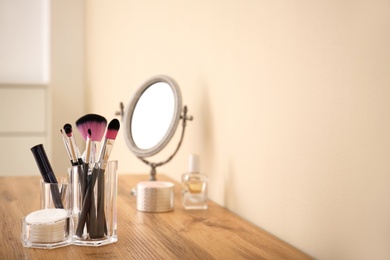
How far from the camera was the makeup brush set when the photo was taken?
3.51 ft

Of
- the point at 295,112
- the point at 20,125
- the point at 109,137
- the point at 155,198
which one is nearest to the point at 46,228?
the point at 109,137

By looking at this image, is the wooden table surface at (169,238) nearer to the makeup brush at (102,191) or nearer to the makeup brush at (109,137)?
the makeup brush at (102,191)

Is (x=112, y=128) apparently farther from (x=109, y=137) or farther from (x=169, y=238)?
(x=169, y=238)

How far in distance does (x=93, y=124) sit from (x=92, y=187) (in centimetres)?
11

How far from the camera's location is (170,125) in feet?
4.90

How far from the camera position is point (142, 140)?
Answer: 1599 millimetres

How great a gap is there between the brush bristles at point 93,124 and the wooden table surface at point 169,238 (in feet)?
0.64

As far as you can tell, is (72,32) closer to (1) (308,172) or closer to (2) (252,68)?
(2) (252,68)

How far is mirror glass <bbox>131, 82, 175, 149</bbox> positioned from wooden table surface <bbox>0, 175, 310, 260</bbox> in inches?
7.3

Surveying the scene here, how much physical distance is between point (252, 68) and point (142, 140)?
44 centimetres

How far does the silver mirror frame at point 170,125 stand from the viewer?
58.3 inches

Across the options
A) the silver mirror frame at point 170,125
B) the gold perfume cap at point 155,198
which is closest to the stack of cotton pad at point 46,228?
the gold perfume cap at point 155,198

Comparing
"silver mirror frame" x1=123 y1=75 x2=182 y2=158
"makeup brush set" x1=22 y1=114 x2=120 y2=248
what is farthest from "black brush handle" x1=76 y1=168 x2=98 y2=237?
"silver mirror frame" x1=123 y1=75 x2=182 y2=158

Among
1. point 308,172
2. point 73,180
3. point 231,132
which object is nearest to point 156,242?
point 73,180
